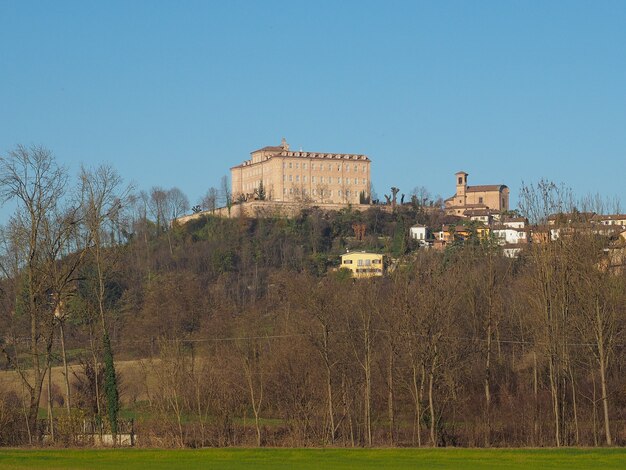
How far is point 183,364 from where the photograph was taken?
3706 centimetres

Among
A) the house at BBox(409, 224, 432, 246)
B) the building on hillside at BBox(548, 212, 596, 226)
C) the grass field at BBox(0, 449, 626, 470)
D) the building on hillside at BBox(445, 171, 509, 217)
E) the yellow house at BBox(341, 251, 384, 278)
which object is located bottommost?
the grass field at BBox(0, 449, 626, 470)

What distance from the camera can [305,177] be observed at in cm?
11469

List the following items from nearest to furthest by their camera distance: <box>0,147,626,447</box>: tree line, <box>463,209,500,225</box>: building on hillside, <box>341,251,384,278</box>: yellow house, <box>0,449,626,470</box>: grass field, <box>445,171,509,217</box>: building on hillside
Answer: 1. <box>0,449,626,470</box>: grass field
2. <box>0,147,626,447</box>: tree line
3. <box>341,251,384,278</box>: yellow house
4. <box>463,209,500,225</box>: building on hillside
5. <box>445,171,509,217</box>: building on hillside

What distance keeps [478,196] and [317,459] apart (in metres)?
114

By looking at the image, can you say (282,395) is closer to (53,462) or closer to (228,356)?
(228,356)

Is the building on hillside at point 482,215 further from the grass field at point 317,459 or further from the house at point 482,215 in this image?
the grass field at point 317,459

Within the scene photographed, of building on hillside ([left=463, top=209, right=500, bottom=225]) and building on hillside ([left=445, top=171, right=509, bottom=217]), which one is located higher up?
building on hillside ([left=445, top=171, right=509, bottom=217])

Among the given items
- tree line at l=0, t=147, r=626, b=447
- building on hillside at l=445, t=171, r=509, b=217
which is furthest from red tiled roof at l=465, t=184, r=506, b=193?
tree line at l=0, t=147, r=626, b=447

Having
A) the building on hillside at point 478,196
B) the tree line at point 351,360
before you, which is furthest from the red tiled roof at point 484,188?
the tree line at point 351,360

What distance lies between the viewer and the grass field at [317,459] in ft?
78.4

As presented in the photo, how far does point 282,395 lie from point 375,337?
168 inches

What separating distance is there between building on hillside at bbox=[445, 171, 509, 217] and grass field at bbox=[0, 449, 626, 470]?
106 meters

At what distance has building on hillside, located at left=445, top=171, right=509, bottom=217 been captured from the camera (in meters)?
136

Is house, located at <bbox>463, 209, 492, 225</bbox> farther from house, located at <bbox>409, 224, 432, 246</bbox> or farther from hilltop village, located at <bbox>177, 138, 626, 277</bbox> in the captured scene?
house, located at <bbox>409, 224, 432, 246</bbox>
